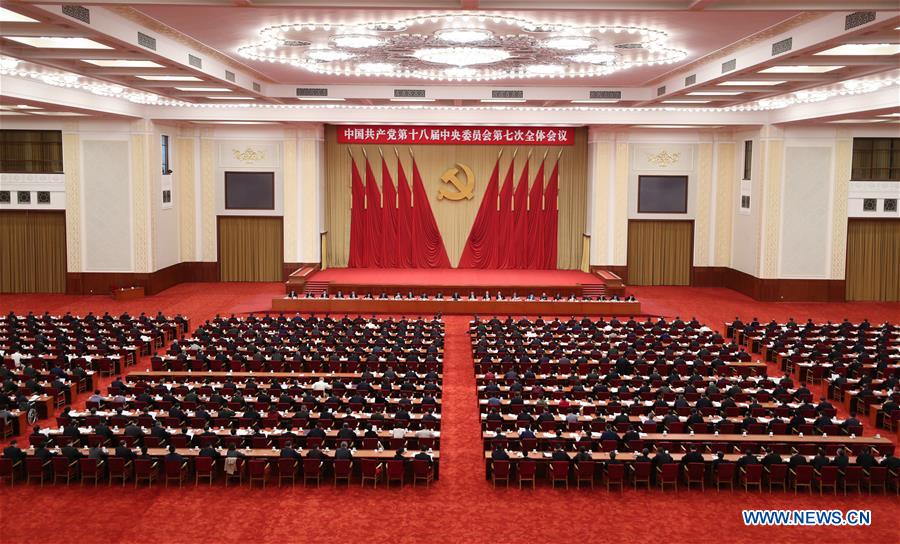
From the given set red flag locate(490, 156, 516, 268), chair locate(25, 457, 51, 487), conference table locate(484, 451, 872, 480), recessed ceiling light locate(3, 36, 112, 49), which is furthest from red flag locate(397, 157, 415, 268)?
chair locate(25, 457, 51, 487)

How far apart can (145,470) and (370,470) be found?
3346 millimetres

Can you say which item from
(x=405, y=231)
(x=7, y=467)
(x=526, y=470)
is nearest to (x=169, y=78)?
(x=7, y=467)

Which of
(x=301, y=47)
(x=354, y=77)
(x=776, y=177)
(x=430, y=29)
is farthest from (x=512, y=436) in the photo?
(x=776, y=177)

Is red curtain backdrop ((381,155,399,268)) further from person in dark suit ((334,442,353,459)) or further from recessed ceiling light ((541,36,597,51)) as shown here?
person in dark suit ((334,442,353,459))

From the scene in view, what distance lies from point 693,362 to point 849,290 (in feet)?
46.4

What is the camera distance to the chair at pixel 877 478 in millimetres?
12547

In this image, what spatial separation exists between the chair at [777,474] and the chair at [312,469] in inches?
268

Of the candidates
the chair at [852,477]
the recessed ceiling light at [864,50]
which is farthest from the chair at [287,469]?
the recessed ceiling light at [864,50]

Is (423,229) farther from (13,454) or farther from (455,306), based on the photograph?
(13,454)

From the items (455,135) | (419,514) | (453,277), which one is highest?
(455,135)

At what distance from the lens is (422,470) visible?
1262 cm

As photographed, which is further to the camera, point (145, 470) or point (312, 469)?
point (312, 469)

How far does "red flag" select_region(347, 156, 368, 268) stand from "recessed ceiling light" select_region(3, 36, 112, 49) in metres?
17.8

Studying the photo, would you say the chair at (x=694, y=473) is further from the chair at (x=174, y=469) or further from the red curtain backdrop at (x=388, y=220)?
the red curtain backdrop at (x=388, y=220)
